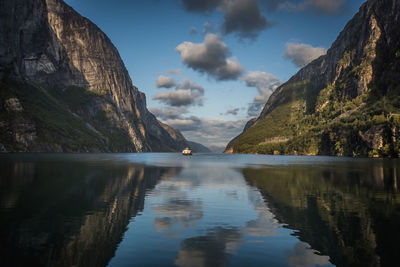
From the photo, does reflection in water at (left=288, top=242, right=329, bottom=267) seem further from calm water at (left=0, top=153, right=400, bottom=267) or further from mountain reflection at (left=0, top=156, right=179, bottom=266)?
mountain reflection at (left=0, top=156, right=179, bottom=266)

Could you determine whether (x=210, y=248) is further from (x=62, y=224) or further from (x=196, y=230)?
(x=62, y=224)

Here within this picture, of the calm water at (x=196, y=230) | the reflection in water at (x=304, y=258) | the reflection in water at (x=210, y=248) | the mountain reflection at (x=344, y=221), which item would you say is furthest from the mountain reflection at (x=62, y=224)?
the mountain reflection at (x=344, y=221)

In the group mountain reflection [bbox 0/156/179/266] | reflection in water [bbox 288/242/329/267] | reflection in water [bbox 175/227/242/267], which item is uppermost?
mountain reflection [bbox 0/156/179/266]

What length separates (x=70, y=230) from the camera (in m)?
20.3

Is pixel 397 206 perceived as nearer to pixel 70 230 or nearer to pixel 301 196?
pixel 301 196

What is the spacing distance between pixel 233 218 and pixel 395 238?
11.4 metres

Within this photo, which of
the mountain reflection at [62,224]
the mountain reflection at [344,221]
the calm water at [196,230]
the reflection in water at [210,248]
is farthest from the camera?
the mountain reflection at [344,221]

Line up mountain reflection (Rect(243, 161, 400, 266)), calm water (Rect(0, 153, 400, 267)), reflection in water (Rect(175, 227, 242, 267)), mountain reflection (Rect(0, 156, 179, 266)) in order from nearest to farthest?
reflection in water (Rect(175, 227, 242, 267)), mountain reflection (Rect(0, 156, 179, 266)), calm water (Rect(0, 153, 400, 267)), mountain reflection (Rect(243, 161, 400, 266))

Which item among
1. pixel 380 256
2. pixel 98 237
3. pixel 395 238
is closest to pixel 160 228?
pixel 98 237

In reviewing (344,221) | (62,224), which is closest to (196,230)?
(62,224)

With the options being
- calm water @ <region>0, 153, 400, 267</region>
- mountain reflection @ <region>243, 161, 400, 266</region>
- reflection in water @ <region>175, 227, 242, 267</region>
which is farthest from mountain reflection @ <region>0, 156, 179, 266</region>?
mountain reflection @ <region>243, 161, 400, 266</region>

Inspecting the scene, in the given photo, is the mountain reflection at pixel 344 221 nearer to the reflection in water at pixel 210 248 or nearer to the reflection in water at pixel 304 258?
the reflection in water at pixel 304 258

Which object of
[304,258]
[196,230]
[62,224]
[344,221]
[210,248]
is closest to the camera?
[304,258]

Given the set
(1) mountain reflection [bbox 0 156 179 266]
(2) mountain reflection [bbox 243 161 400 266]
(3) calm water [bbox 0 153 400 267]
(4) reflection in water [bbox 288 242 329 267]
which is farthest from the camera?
(2) mountain reflection [bbox 243 161 400 266]
